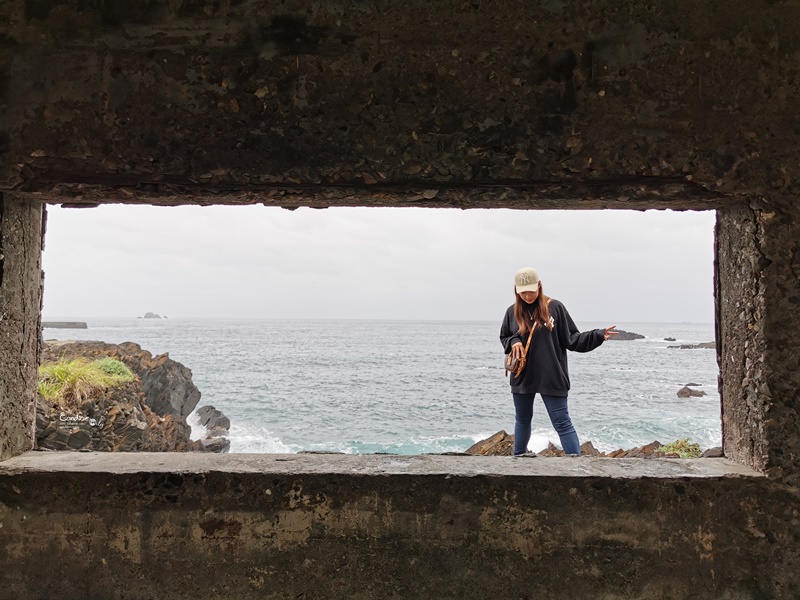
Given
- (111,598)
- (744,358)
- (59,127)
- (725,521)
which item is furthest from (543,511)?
(59,127)

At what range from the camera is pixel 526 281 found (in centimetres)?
321

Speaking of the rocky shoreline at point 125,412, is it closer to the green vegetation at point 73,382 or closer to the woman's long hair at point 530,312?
the green vegetation at point 73,382

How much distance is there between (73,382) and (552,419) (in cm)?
501

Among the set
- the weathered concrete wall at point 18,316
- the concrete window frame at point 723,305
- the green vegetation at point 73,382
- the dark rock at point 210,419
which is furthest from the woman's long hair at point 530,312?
the dark rock at point 210,419

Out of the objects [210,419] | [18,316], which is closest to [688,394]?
[210,419]

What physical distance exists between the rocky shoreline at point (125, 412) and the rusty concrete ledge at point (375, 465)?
0.46 metres

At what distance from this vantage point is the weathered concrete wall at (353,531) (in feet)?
5.46

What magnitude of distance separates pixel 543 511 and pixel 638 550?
1.15 feet


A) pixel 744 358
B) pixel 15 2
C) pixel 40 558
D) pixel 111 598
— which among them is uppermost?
pixel 15 2

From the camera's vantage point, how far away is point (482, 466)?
1.78 metres

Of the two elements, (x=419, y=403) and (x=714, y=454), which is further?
(x=419, y=403)

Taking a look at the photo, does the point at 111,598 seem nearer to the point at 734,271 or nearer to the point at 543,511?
the point at 543,511

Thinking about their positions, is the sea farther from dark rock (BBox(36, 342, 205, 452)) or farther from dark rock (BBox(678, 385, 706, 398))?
dark rock (BBox(36, 342, 205, 452))

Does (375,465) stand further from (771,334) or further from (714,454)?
(714,454)
